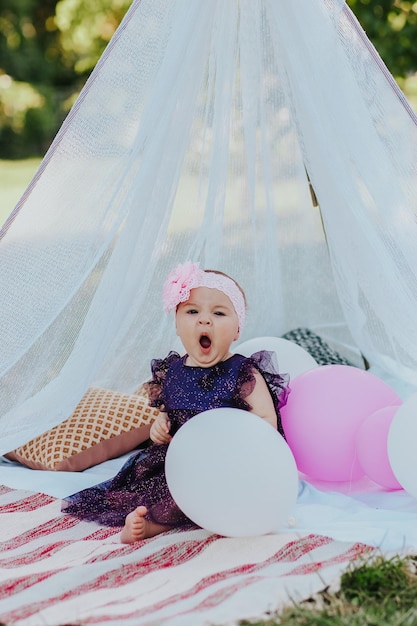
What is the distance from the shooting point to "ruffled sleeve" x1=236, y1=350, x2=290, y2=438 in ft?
9.29

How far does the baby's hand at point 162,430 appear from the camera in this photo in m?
2.92

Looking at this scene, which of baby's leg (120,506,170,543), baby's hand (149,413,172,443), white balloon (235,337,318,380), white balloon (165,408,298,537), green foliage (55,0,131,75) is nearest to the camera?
white balloon (165,408,298,537)

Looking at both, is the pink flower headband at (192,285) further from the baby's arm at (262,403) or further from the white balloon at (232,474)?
the white balloon at (232,474)

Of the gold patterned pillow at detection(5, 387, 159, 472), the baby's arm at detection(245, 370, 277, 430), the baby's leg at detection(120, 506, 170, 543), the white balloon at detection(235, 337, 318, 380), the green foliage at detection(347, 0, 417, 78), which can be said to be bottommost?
the baby's leg at detection(120, 506, 170, 543)

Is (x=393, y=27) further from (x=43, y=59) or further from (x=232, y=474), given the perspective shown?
(x=43, y=59)

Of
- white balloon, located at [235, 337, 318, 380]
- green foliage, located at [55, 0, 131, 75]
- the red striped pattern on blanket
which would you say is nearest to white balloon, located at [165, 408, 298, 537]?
the red striped pattern on blanket

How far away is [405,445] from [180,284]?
2.61ft

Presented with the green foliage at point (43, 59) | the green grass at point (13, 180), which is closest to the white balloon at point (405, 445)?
the green grass at point (13, 180)

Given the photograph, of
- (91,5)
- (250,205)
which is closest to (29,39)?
(91,5)

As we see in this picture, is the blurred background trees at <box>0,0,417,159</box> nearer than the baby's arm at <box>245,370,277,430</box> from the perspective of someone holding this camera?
No

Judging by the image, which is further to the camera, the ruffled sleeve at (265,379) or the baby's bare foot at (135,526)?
the ruffled sleeve at (265,379)

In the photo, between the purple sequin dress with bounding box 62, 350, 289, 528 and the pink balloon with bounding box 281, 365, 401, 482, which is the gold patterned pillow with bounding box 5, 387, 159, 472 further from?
the pink balloon with bounding box 281, 365, 401, 482

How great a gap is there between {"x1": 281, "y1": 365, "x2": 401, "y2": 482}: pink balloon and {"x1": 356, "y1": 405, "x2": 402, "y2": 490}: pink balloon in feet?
0.15

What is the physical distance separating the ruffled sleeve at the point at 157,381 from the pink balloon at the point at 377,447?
1.99 ft
